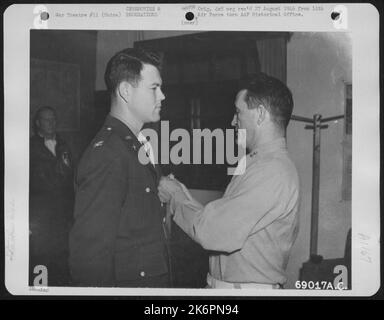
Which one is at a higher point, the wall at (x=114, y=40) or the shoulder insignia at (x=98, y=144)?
the wall at (x=114, y=40)

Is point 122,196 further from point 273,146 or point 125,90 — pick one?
point 273,146

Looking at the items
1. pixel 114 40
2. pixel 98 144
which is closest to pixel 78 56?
pixel 114 40

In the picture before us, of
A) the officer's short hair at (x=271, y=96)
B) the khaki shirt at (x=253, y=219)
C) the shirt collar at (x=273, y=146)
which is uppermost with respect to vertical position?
the officer's short hair at (x=271, y=96)

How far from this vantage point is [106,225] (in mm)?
842

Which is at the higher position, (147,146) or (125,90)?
(125,90)

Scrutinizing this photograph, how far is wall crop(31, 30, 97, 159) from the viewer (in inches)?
34.3

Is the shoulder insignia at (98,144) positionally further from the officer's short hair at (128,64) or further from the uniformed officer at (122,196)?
the officer's short hair at (128,64)

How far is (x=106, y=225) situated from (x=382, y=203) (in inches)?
21.9

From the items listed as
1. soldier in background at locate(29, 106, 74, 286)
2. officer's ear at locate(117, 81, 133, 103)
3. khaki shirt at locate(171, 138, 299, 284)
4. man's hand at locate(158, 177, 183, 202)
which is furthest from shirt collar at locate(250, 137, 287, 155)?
soldier in background at locate(29, 106, 74, 286)

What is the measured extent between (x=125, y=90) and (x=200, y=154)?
0.20 m

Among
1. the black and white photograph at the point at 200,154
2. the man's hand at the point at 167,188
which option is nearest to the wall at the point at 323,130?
the black and white photograph at the point at 200,154

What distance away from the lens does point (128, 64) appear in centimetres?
88

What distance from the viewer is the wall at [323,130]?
860 millimetres

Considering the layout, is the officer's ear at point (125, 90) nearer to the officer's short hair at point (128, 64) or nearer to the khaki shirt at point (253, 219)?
the officer's short hair at point (128, 64)
